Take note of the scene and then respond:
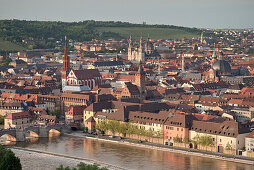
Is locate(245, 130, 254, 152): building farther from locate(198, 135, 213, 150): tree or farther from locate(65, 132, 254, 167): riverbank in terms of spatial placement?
locate(198, 135, 213, 150): tree

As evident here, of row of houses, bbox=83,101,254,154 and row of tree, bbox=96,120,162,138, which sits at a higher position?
row of houses, bbox=83,101,254,154

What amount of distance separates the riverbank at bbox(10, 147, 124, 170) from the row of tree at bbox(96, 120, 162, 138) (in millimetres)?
9722

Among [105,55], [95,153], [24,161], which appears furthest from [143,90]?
[105,55]

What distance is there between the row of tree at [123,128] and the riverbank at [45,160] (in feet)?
31.9

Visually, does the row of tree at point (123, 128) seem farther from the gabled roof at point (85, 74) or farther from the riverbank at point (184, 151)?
the gabled roof at point (85, 74)

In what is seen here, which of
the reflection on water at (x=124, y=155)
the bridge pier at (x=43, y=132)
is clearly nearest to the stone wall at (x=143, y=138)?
the reflection on water at (x=124, y=155)

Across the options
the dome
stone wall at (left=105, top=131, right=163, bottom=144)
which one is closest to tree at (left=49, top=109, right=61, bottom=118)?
stone wall at (left=105, top=131, right=163, bottom=144)

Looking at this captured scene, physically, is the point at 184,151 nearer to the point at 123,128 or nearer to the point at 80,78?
the point at 123,128

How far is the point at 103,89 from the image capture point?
10031cm

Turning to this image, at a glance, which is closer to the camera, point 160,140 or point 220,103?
point 160,140

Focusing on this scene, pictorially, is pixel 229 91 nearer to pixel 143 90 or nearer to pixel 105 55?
pixel 143 90

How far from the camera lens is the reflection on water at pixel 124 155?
59.6 metres

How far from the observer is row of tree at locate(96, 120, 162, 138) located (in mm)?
69938

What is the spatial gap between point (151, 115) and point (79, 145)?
8543 mm
